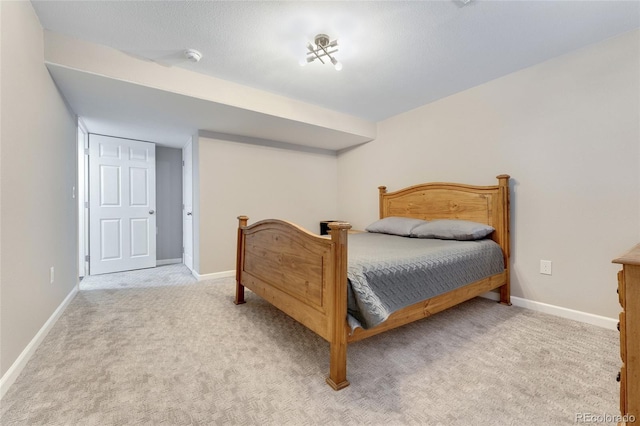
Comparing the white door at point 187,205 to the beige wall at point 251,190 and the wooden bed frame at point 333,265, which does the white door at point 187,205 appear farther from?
the wooden bed frame at point 333,265

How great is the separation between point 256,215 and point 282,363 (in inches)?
98.7

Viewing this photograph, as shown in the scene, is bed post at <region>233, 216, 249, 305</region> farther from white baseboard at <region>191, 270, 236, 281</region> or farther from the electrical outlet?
the electrical outlet

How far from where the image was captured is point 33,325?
172 centimetres

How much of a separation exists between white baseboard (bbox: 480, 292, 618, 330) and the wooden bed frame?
11 cm

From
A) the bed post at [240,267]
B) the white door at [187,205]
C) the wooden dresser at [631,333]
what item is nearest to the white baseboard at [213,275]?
the white door at [187,205]

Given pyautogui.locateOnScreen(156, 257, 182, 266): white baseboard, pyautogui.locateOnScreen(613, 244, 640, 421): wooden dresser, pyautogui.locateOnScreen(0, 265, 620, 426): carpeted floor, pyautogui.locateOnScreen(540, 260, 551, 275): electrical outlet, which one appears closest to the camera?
pyautogui.locateOnScreen(613, 244, 640, 421): wooden dresser

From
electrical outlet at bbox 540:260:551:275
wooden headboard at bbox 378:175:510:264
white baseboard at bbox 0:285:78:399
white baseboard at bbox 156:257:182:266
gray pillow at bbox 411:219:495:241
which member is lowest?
white baseboard at bbox 0:285:78:399

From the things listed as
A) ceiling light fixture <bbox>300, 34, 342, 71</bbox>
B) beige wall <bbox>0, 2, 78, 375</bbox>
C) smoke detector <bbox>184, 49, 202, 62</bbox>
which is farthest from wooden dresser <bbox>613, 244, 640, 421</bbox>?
smoke detector <bbox>184, 49, 202, 62</bbox>

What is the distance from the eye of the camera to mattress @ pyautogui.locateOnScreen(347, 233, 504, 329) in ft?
4.59

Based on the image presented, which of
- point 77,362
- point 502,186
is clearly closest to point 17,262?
point 77,362

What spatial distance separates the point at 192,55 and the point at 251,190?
1867mm

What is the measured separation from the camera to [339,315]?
136 centimetres

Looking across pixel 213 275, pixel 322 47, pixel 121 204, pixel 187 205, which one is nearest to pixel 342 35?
pixel 322 47

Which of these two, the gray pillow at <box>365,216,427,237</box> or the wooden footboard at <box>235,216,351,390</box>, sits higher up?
the gray pillow at <box>365,216,427,237</box>
